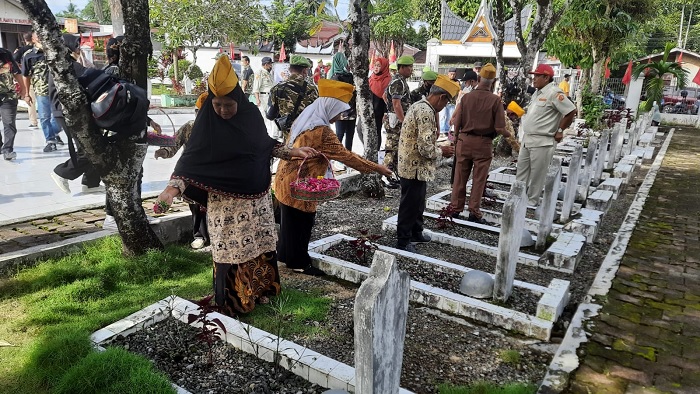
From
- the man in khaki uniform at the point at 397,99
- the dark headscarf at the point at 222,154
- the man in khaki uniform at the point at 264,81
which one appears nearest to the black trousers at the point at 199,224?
the dark headscarf at the point at 222,154

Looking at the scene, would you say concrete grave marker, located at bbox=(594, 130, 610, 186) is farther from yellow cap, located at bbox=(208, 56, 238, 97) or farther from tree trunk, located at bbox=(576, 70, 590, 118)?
tree trunk, located at bbox=(576, 70, 590, 118)

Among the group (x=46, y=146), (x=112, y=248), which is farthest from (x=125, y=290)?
(x=46, y=146)

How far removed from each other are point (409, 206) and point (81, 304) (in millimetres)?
3118

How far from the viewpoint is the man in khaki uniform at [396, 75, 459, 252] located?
487cm

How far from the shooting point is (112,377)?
2684 mm

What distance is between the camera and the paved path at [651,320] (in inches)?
126

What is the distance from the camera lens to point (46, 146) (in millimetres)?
8500

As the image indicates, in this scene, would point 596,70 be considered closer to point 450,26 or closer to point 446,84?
point 450,26

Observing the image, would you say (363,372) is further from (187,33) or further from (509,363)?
(187,33)

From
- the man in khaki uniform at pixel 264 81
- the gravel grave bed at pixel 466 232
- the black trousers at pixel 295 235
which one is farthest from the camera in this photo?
the man in khaki uniform at pixel 264 81

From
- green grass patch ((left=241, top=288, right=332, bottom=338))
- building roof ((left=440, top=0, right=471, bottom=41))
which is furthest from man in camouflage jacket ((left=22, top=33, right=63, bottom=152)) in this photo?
building roof ((left=440, top=0, right=471, bottom=41))

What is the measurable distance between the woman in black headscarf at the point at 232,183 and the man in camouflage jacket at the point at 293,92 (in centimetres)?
281

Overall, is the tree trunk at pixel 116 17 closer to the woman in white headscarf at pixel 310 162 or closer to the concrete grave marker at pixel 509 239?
the woman in white headscarf at pixel 310 162

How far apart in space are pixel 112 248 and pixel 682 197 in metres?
8.84
